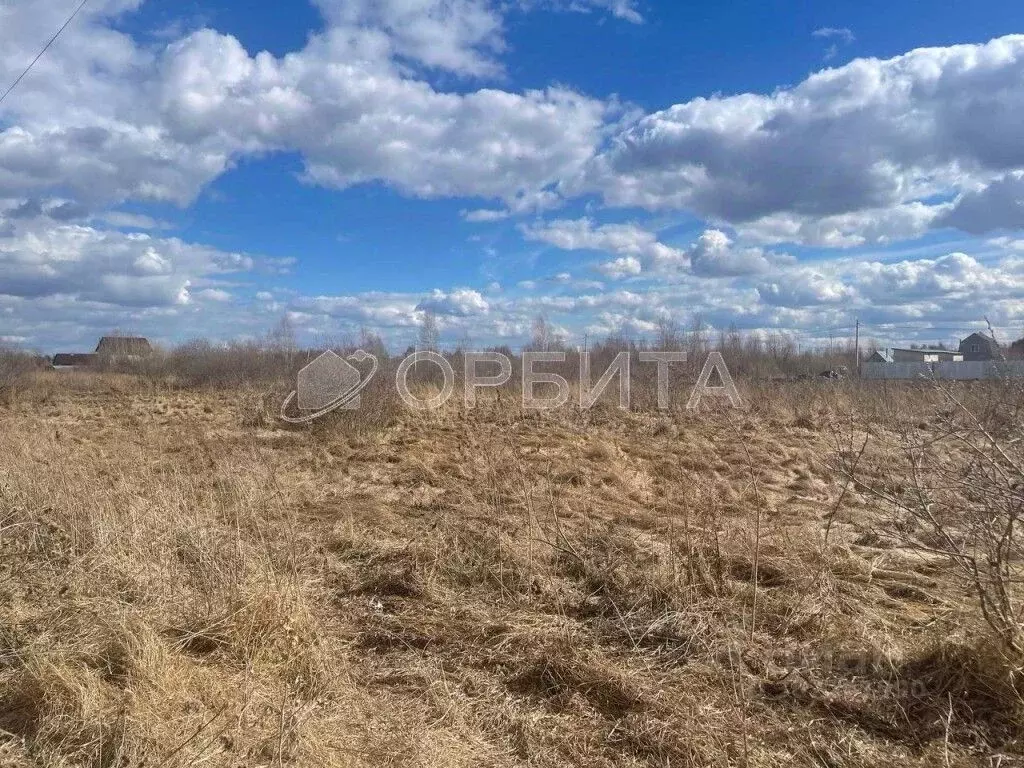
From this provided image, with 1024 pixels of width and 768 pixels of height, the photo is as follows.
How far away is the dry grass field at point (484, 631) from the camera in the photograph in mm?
2986

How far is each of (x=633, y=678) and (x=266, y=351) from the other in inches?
983

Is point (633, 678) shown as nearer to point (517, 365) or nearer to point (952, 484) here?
point (952, 484)

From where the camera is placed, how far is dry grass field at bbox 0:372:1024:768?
2986 mm

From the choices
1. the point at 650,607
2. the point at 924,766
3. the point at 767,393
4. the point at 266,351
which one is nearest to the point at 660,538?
the point at 650,607

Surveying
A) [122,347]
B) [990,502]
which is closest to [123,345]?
[122,347]

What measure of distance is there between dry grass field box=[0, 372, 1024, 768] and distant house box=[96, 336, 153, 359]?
26.8 meters

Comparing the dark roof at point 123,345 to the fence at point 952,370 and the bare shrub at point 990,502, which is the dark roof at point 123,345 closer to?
the fence at point 952,370

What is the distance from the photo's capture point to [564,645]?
394 cm

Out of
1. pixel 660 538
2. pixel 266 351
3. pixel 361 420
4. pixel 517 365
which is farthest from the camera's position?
pixel 266 351

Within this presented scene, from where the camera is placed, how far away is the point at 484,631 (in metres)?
4.25
